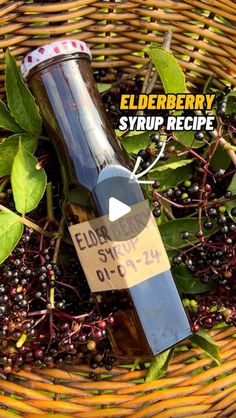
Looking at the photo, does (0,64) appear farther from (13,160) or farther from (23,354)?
(23,354)

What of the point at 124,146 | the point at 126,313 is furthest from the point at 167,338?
the point at 124,146

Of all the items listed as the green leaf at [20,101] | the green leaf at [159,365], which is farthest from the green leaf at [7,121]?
Answer: the green leaf at [159,365]

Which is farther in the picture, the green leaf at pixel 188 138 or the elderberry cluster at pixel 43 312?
the green leaf at pixel 188 138

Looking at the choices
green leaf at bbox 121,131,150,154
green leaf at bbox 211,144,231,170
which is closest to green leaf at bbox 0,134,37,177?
green leaf at bbox 121,131,150,154

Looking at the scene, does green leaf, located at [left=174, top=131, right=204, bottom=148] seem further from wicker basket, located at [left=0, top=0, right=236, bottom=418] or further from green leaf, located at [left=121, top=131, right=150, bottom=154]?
wicker basket, located at [left=0, top=0, right=236, bottom=418]

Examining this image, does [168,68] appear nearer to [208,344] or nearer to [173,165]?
[173,165]

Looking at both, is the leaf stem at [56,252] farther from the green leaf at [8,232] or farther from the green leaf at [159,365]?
the green leaf at [159,365]
